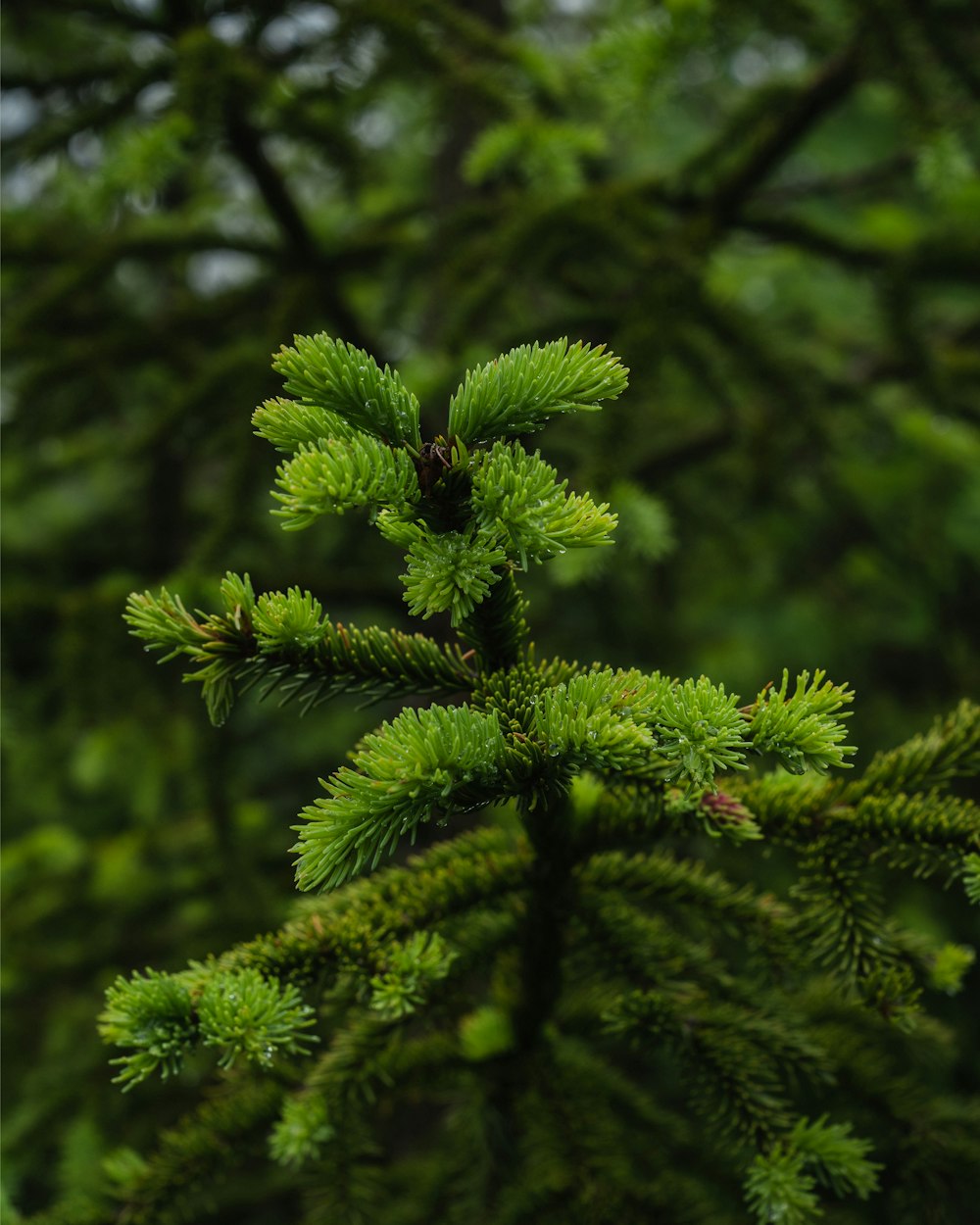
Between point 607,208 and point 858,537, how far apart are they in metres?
2.09

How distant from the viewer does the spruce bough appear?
0.90 m

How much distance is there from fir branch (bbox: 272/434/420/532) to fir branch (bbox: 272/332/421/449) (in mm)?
28

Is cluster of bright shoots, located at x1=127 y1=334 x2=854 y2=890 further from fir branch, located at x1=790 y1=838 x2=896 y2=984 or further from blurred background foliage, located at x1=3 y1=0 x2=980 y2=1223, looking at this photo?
blurred background foliage, located at x1=3 y1=0 x2=980 y2=1223

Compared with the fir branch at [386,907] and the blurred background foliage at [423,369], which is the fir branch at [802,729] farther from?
the blurred background foliage at [423,369]

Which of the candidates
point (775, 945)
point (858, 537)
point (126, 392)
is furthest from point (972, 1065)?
point (126, 392)

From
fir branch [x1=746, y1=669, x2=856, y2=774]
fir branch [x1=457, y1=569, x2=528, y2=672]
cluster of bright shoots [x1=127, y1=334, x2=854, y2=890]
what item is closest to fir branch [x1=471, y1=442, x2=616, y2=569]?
cluster of bright shoots [x1=127, y1=334, x2=854, y2=890]

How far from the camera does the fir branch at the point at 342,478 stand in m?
0.85

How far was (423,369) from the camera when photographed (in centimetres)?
260

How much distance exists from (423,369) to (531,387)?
1774mm

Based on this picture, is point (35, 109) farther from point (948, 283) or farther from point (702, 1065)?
point (702, 1065)

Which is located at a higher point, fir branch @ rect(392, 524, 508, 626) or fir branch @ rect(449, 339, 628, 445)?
fir branch @ rect(449, 339, 628, 445)

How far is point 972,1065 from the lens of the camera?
3.95 m

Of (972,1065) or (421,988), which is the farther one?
(972,1065)

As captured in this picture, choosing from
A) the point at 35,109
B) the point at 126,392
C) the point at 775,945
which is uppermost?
the point at 35,109
